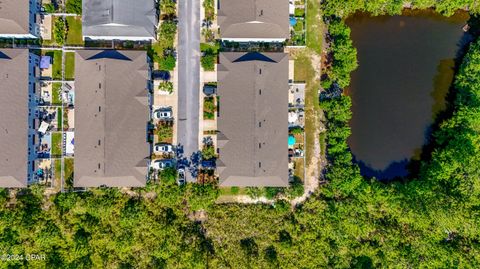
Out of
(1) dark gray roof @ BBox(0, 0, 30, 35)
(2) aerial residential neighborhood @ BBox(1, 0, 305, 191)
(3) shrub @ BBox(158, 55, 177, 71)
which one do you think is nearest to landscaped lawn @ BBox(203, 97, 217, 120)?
(2) aerial residential neighborhood @ BBox(1, 0, 305, 191)

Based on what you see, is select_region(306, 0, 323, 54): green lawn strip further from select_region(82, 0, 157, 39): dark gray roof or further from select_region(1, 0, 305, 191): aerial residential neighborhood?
select_region(82, 0, 157, 39): dark gray roof

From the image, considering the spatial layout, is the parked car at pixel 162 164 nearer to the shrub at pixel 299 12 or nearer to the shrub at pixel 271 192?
the shrub at pixel 271 192

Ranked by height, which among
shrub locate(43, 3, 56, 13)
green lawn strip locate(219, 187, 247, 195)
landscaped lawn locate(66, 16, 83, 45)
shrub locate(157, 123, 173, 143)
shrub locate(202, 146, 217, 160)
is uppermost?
shrub locate(43, 3, 56, 13)

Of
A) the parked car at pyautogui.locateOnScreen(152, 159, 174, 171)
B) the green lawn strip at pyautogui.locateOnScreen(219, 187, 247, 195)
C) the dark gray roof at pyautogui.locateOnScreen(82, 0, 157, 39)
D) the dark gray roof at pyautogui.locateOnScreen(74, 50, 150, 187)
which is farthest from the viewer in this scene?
the green lawn strip at pyautogui.locateOnScreen(219, 187, 247, 195)

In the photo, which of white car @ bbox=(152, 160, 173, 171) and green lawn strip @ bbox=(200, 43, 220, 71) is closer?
green lawn strip @ bbox=(200, 43, 220, 71)

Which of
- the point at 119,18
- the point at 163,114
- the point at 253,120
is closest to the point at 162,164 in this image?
the point at 163,114

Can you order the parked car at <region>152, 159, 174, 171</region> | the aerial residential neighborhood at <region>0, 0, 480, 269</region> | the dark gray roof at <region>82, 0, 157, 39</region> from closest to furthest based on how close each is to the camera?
the dark gray roof at <region>82, 0, 157, 39</region>
the aerial residential neighborhood at <region>0, 0, 480, 269</region>
the parked car at <region>152, 159, 174, 171</region>

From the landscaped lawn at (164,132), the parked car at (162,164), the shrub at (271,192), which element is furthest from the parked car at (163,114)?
the shrub at (271,192)

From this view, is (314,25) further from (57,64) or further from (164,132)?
(57,64)
